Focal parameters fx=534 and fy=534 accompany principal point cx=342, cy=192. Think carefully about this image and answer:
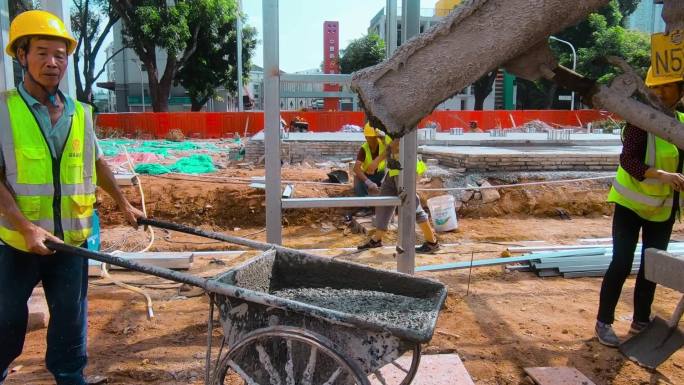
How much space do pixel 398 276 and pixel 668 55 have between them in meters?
1.66

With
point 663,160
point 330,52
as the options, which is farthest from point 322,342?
point 330,52

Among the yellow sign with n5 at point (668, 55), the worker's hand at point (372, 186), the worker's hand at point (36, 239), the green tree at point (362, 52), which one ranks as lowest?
the worker's hand at point (372, 186)

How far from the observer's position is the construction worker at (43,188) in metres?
2.49

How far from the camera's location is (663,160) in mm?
3529

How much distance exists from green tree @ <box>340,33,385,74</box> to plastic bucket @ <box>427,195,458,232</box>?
29.5m

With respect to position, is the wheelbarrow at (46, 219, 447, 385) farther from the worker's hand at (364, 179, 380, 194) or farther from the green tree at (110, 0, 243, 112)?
the green tree at (110, 0, 243, 112)

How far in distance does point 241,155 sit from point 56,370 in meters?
12.7

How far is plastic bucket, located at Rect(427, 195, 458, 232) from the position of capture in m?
7.95

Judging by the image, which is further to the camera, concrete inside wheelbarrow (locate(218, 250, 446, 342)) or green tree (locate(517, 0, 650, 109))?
green tree (locate(517, 0, 650, 109))

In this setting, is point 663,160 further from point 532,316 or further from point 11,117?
point 11,117

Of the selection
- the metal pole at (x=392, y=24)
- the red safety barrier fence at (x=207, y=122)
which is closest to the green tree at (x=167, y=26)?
the red safety barrier fence at (x=207, y=122)

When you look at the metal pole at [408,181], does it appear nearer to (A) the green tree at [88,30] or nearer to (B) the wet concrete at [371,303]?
(B) the wet concrete at [371,303]

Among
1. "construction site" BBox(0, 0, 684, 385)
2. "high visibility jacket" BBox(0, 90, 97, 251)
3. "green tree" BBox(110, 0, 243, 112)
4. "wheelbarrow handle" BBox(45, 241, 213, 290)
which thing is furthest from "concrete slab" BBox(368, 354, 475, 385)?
"green tree" BBox(110, 0, 243, 112)

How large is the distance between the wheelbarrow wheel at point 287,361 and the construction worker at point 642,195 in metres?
2.38
